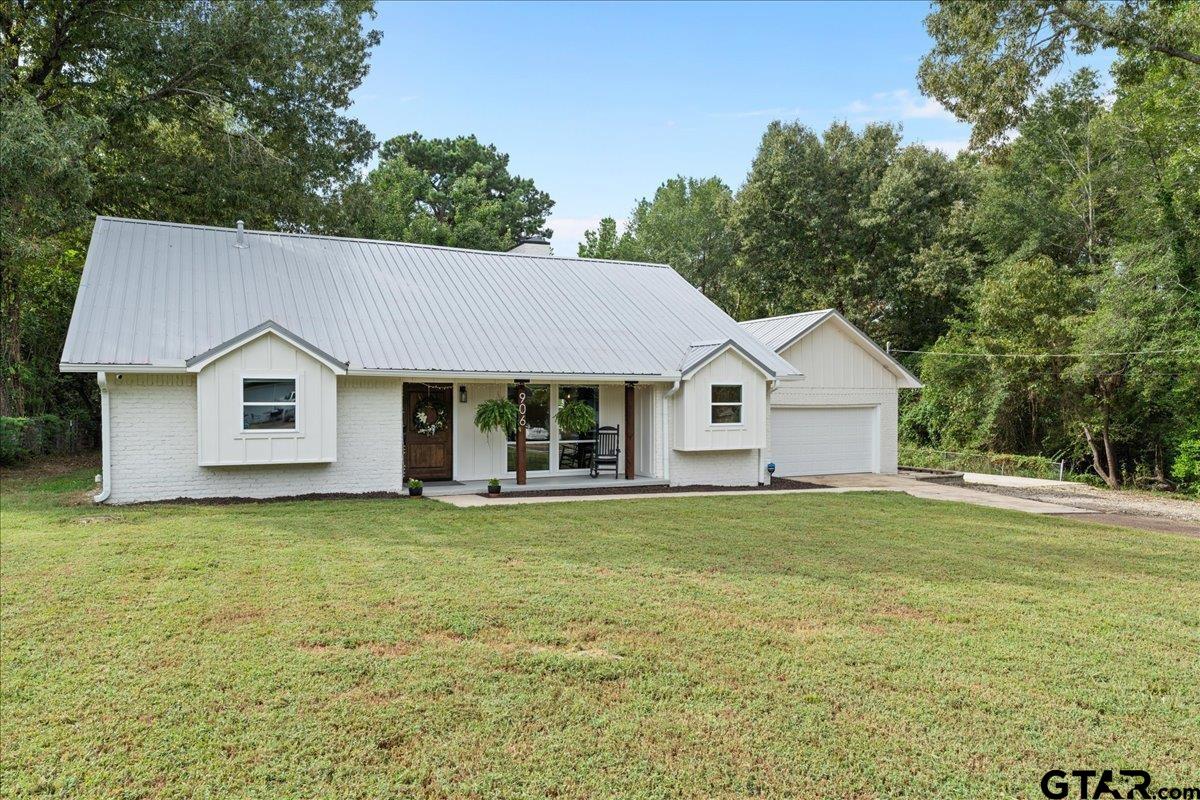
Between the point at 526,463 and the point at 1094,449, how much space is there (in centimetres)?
1916

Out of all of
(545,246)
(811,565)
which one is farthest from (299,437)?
(545,246)

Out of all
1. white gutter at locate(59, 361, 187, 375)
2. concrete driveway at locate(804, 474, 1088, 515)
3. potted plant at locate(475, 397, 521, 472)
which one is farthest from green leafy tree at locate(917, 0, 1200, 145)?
white gutter at locate(59, 361, 187, 375)

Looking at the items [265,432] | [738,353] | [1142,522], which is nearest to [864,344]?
[738,353]

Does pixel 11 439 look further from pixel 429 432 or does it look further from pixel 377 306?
pixel 429 432

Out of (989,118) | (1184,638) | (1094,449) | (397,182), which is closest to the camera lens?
(1184,638)

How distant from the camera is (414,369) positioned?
13.0m

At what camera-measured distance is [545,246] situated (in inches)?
845

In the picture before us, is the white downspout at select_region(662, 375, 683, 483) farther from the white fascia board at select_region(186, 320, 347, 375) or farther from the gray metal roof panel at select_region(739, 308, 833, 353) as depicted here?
the white fascia board at select_region(186, 320, 347, 375)

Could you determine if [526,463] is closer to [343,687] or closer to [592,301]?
[592,301]

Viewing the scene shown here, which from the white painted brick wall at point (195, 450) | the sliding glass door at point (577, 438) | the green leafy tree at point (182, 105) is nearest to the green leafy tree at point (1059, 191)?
the sliding glass door at point (577, 438)

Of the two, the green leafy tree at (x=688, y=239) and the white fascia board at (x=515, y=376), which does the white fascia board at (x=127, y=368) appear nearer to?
the white fascia board at (x=515, y=376)

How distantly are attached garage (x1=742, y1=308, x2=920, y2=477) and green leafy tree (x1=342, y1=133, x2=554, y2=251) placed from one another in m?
18.3

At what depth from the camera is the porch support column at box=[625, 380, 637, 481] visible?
15289 millimetres

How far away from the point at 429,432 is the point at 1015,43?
1295 cm
